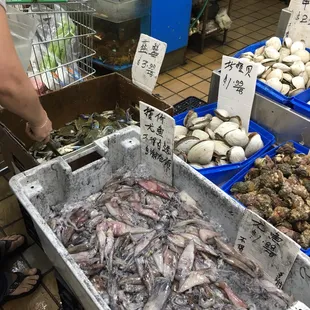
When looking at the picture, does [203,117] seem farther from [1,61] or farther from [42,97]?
[1,61]

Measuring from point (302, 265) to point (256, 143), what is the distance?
0.77m

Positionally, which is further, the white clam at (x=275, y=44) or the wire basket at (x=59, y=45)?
the white clam at (x=275, y=44)

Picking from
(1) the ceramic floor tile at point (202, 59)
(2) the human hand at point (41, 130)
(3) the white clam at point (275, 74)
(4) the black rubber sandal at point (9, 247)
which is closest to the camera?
(2) the human hand at point (41, 130)

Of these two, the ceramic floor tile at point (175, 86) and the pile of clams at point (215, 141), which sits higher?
the pile of clams at point (215, 141)

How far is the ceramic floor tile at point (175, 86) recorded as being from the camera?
329cm

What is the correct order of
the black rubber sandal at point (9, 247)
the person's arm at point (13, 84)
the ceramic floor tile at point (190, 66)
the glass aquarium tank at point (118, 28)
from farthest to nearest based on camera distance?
the ceramic floor tile at point (190, 66)
the glass aquarium tank at point (118, 28)
the black rubber sandal at point (9, 247)
the person's arm at point (13, 84)

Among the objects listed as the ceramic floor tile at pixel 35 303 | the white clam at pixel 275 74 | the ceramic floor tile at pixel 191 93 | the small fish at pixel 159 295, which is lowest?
the ceramic floor tile at pixel 35 303

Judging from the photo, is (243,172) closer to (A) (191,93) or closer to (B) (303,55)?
(B) (303,55)

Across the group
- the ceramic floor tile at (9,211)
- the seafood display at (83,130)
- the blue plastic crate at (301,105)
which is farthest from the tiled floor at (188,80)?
the blue plastic crate at (301,105)

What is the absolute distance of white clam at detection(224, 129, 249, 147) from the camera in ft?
5.38

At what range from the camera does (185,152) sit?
1.61m

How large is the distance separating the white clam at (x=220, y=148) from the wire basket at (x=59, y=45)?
2.75 ft

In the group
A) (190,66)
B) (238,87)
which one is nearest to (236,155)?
(238,87)

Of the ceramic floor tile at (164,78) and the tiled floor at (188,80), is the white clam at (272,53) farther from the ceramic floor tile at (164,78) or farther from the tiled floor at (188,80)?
the ceramic floor tile at (164,78)
